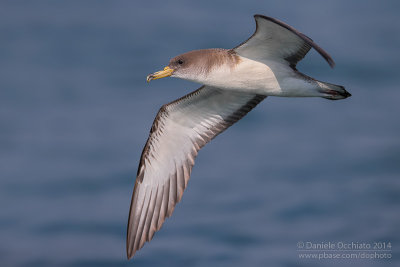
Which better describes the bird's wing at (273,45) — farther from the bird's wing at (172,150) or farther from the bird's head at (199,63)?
the bird's wing at (172,150)

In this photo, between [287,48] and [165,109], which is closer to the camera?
[287,48]

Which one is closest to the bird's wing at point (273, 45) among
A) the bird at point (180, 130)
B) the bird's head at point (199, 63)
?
the bird at point (180, 130)

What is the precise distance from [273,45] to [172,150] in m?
2.82

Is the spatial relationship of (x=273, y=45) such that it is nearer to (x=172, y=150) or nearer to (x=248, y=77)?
(x=248, y=77)

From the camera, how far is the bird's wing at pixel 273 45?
10328 mm

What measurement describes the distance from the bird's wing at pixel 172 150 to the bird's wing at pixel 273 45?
140 centimetres

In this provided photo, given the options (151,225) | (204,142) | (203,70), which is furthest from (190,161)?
(203,70)

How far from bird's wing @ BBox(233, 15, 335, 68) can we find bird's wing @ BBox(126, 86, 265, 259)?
1399 mm

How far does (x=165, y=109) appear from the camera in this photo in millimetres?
12000

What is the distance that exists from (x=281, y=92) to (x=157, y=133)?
2.50 metres

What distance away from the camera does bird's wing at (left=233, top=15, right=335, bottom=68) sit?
10328mm

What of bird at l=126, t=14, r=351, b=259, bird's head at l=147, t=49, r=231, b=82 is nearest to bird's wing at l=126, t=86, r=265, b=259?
bird at l=126, t=14, r=351, b=259

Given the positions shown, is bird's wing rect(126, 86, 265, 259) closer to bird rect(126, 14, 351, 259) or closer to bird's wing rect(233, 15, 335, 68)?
bird rect(126, 14, 351, 259)

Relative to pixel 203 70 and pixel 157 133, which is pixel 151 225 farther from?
pixel 203 70
